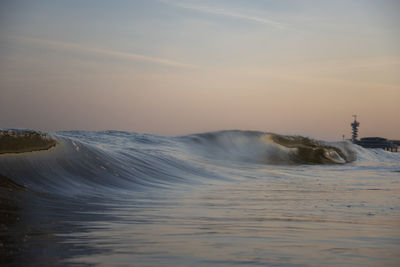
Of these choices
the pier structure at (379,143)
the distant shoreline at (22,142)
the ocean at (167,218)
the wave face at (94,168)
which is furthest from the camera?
the pier structure at (379,143)

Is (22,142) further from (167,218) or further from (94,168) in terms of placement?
(167,218)


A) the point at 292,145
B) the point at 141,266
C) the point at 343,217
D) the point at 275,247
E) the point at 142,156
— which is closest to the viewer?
the point at 141,266

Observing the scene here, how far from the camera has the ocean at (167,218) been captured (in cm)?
217

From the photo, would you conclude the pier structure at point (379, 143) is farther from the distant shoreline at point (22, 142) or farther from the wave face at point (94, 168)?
the distant shoreline at point (22, 142)

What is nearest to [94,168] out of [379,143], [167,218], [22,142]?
[22,142]

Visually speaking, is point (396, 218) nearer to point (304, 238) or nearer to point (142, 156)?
point (304, 238)

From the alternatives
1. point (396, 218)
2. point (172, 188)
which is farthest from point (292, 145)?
point (396, 218)

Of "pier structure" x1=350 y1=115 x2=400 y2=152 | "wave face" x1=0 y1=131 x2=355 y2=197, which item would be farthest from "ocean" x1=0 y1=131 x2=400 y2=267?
"pier structure" x1=350 y1=115 x2=400 y2=152

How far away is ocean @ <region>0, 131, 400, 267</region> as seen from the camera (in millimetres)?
2172

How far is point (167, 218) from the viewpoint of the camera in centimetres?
340

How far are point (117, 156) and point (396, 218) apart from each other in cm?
500

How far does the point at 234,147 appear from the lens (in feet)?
51.1

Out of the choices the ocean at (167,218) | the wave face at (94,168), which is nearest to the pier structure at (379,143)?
the wave face at (94,168)

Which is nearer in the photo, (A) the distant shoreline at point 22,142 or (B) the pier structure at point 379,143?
(A) the distant shoreline at point 22,142
